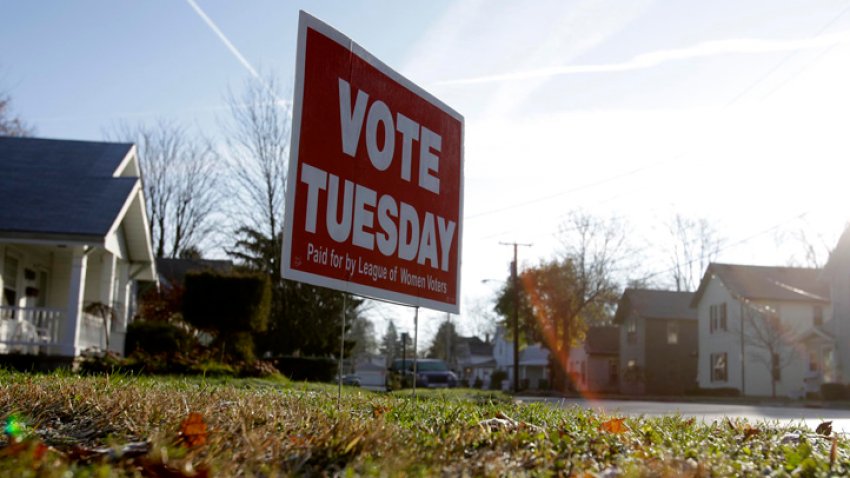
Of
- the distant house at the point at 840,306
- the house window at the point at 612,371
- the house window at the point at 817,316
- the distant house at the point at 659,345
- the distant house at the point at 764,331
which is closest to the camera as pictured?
the distant house at the point at 840,306

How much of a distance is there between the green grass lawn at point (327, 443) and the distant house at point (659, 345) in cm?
5283

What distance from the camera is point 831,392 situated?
36.8m

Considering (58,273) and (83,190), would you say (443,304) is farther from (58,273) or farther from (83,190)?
(58,273)

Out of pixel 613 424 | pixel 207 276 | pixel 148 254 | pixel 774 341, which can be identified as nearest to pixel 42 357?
pixel 207 276

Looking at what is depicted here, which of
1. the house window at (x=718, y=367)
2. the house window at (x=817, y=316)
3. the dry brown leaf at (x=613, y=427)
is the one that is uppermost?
the house window at (x=817, y=316)

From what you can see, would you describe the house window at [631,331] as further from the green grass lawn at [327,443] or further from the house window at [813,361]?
the green grass lawn at [327,443]

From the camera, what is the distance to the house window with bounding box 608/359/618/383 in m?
65.2

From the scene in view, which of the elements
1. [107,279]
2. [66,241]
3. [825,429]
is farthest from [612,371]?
[825,429]

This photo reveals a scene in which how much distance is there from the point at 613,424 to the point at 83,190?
19.5 meters

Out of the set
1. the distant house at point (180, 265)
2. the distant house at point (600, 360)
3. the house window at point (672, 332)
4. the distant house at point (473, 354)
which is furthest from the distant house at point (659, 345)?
the distant house at point (473, 354)

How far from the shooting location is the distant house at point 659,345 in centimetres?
5691

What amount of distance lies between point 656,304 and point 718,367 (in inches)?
336

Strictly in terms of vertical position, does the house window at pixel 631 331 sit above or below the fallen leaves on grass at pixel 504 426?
above

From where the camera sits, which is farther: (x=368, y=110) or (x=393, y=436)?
(x=368, y=110)
